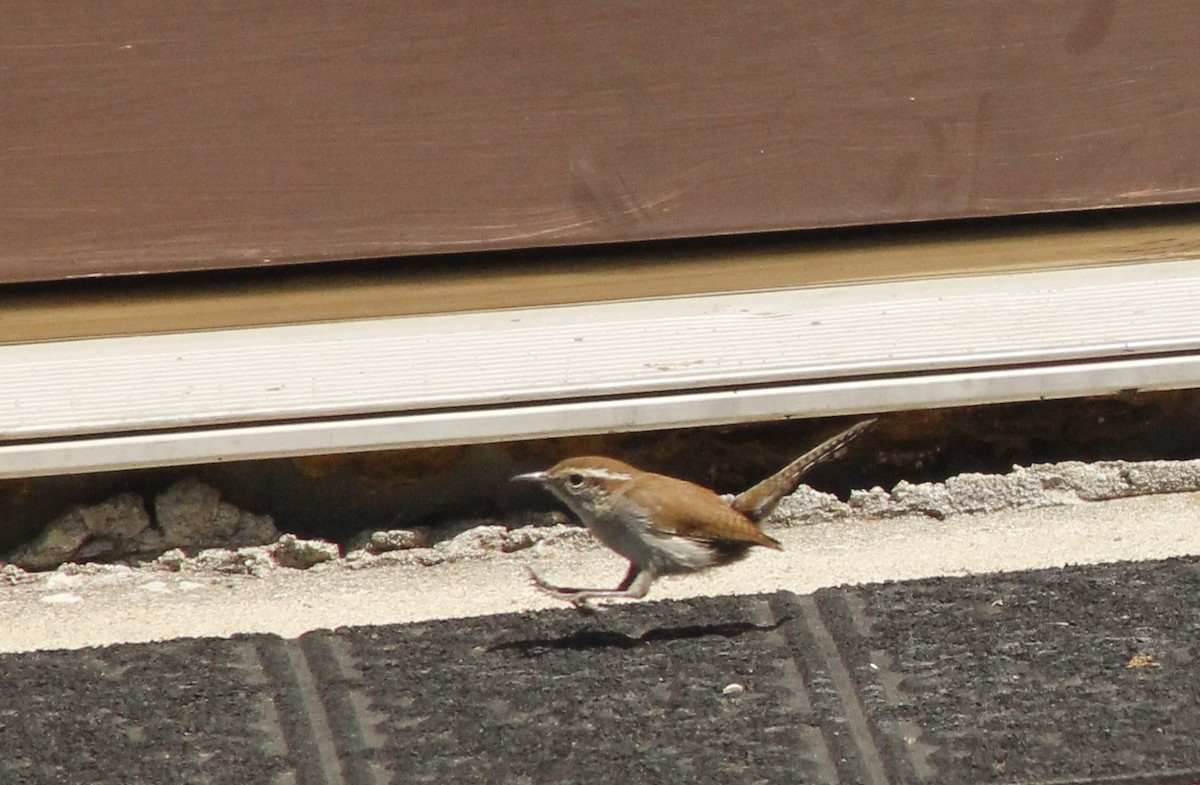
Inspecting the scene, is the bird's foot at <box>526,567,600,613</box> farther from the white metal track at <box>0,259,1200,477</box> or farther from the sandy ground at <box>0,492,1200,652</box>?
the white metal track at <box>0,259,1200,477</box>

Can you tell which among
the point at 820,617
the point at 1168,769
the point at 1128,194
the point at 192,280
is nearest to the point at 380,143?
the point at 192,280

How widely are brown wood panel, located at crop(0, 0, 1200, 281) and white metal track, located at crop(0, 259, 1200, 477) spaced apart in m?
0.24

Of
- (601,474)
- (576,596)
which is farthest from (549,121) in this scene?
(576,596)

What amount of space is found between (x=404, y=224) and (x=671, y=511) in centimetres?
116

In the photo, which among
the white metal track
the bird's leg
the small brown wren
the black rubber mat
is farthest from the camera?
the white metal track

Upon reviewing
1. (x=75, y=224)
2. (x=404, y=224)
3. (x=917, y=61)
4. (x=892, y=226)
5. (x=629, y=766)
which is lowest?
(x=629, y=766)

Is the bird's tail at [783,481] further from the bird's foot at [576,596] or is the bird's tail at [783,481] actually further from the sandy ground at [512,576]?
the bird's foot at [576,596]

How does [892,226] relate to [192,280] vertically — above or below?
above

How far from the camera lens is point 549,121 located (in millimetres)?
4766

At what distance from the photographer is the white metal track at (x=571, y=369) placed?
4.53 m

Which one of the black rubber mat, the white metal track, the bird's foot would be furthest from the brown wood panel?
the black rubber mat

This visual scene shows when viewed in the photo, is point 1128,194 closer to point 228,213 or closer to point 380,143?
point 380,143

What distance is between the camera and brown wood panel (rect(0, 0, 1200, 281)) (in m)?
4.59

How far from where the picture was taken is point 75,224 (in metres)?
4.68
